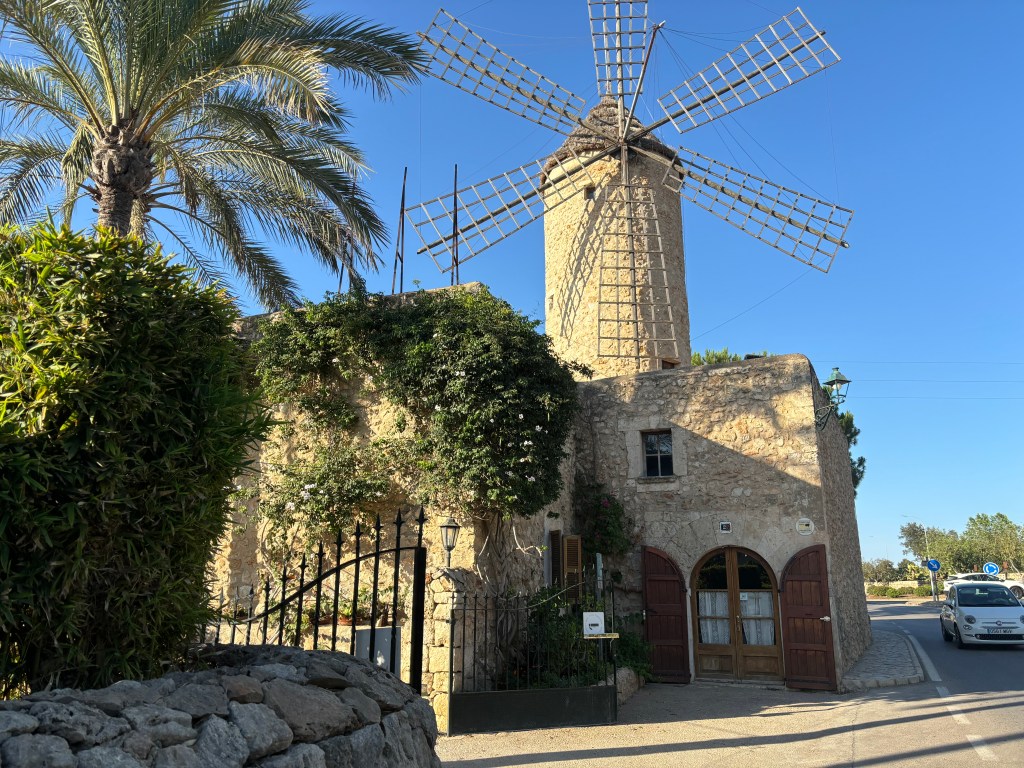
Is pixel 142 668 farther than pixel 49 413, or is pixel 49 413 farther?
pixel 142 668

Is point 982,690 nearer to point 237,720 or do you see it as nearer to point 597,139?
point 237,720

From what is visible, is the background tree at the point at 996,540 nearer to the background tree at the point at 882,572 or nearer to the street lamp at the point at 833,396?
the background tree at the point at 882,572

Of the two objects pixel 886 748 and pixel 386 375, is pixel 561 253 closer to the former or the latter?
pixel 386 375

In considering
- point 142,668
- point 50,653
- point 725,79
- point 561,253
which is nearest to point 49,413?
point 50,653

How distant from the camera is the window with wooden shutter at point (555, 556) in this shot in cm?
1030

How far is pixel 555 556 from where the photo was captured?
1039 centimetres

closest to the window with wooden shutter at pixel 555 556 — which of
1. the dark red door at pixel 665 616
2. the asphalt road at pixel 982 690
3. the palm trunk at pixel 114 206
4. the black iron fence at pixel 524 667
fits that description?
the black iron fence at pixel 524 667

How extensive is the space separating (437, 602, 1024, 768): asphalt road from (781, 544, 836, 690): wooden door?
29 centimetres

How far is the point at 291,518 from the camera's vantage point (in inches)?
339

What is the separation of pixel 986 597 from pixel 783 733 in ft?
30.8

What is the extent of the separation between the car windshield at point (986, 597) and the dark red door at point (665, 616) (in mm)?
7109

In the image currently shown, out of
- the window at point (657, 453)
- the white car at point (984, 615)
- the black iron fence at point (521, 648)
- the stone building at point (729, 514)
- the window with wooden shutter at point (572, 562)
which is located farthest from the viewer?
the white car at point (984, 615)

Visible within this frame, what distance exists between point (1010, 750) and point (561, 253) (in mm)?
11405

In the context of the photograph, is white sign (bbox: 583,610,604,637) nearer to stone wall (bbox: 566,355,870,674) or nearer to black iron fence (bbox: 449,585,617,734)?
black iron fence (bbox: 449,585,617,734)
